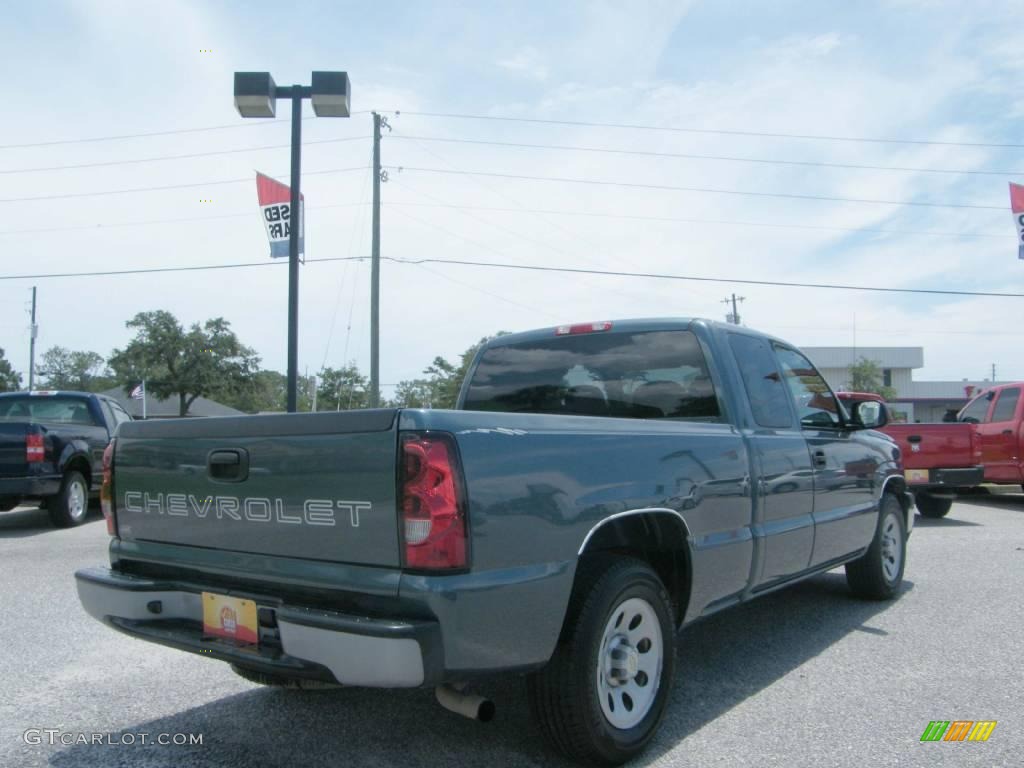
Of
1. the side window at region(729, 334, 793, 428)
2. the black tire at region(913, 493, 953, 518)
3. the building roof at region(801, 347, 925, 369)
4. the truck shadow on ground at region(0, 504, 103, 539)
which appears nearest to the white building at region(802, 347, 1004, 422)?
the building roof at region(801, 347, 925, 369)

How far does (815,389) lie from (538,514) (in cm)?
319

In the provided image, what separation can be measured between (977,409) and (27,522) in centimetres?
1455

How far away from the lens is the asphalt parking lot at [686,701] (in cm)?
342

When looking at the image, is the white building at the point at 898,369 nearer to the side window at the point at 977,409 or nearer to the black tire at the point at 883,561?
the side window at the point at 977,409

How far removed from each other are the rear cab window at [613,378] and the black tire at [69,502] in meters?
7.85

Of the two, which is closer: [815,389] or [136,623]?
[136,623]

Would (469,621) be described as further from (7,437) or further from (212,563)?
(7,437)

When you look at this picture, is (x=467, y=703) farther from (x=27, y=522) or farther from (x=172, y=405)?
(x=172, y=405)

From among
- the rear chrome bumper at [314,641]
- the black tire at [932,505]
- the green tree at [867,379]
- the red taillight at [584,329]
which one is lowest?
the black tire at [932,505]

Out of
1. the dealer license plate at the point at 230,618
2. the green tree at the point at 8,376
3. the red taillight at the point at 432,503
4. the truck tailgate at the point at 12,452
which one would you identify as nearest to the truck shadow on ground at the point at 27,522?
the truck tailgate at the point at 12,452

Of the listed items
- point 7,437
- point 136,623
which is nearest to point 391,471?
point 136,623

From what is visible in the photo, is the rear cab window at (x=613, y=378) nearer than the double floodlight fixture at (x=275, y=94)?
Yes

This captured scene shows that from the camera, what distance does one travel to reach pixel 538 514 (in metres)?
2.91

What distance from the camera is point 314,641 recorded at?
2.71 m
